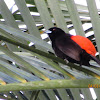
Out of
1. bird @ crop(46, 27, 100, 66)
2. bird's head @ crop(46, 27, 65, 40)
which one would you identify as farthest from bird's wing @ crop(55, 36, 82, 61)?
bird's head @ crop(46, 27, 65, 40)

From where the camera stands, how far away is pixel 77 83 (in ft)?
3.62

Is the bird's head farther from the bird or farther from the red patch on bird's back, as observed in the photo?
the red patch on bird's back

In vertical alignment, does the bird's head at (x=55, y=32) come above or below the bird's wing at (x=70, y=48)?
above

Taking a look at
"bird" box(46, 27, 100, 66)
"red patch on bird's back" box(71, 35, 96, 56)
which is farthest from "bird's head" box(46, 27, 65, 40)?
"red patch on bird's back" box(71, 35, 96, 56)

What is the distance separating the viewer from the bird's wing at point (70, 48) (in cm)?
158

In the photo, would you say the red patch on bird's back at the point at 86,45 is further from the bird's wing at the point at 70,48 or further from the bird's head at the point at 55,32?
the bird's head at the point at 55,32

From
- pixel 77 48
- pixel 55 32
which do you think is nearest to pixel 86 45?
pixel 77 48

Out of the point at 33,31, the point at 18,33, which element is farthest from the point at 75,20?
the point at 18,33

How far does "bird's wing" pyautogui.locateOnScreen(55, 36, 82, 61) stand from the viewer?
5.19ft

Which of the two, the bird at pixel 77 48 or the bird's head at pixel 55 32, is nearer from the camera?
the bird at pixel 77 48

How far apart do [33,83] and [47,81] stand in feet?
0.23

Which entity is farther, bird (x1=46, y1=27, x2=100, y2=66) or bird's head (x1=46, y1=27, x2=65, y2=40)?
bird's head (x1=46, y1=27, x2=65, y2=40)

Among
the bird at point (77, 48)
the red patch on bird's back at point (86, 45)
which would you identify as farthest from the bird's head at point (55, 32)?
the red patch on bird's back at point (86, 45)

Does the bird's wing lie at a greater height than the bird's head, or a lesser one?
lesser
